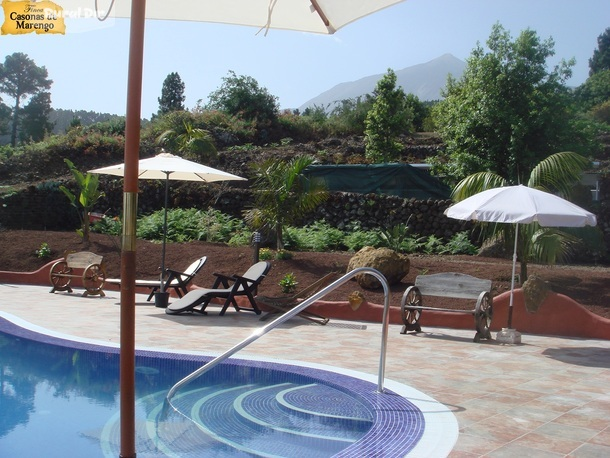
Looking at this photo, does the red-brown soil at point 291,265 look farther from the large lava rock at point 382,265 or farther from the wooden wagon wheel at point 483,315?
the wooden wagon wheel at point 483,315

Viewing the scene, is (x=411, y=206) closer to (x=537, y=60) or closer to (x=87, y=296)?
(x=537, y=60)

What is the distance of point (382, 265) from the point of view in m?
11.3

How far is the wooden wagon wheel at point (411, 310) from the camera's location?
9.57m


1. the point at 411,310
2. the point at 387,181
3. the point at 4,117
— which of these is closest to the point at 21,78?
the point at 4,117

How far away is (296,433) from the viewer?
5340 mm

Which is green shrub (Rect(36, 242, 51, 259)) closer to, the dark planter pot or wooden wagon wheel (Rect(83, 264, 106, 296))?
wooden wagon wheel (Rect(83, 264, 106, 296))

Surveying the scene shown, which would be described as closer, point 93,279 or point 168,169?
point 168,169

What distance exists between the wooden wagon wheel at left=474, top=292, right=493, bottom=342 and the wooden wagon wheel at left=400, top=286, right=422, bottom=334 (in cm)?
95

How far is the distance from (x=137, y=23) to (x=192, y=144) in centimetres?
2258

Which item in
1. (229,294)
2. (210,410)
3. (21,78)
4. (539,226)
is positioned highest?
(21,78)

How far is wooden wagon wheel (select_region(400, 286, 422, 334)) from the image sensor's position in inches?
377

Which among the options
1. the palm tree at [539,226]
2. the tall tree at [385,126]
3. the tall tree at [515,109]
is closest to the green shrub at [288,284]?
the palm tree at [539,226]

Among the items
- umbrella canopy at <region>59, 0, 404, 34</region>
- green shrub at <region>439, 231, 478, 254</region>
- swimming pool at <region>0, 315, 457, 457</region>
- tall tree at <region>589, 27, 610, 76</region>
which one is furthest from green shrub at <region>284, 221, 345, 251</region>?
tall tree at <region>589, 27, 610, 76</region>

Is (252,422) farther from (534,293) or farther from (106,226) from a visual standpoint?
(106,226)
